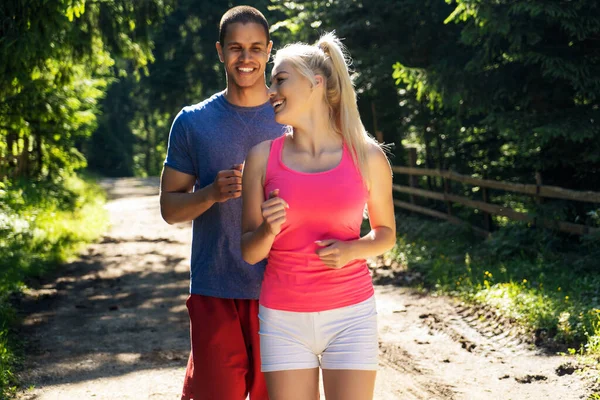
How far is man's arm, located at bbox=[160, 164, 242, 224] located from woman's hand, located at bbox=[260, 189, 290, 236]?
510 millimetres

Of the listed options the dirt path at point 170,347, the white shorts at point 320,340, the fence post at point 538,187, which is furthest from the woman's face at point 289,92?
the fence post at point 538,187

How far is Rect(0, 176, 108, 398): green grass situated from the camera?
8875 millimetres

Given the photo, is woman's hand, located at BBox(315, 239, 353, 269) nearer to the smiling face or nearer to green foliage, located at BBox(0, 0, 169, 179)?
the smiling face

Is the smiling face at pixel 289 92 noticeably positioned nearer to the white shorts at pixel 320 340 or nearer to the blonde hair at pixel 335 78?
the blonde hair at pixel 335 78

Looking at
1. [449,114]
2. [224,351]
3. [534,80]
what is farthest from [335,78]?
[449,114]

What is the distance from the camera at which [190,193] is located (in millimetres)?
4113

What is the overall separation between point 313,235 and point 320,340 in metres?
0.41

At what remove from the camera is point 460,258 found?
12727mm

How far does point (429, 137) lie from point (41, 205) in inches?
351

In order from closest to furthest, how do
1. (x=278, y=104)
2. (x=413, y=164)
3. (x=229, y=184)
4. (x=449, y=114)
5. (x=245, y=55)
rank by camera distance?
(x=278, y=104) < (x=229, y=184) < (x=245, y=55) < (x=449, y=114) < (x=413, y=164)

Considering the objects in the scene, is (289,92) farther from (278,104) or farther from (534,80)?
(534,80)

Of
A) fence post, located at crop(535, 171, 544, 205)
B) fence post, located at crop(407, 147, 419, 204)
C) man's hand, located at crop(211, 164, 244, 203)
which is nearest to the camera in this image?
man's hand, located at crop(211, 164, 244, 203)

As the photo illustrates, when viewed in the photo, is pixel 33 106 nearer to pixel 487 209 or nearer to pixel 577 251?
pixel 487 209

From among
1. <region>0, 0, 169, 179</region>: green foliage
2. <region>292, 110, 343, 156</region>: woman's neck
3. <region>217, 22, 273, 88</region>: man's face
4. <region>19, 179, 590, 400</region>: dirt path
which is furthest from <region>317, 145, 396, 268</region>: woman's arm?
<region>0, 0, 169, 179</region>: green foliage
